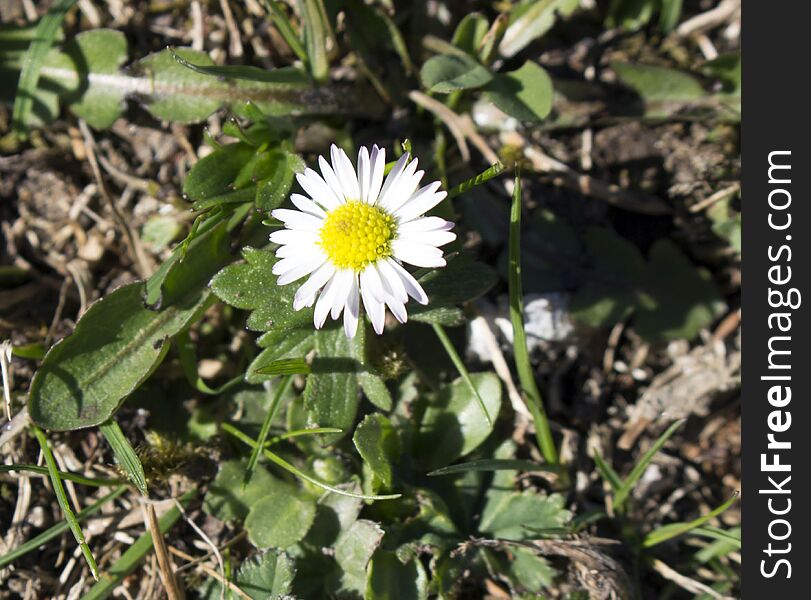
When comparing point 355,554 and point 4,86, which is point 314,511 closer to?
point 355,554

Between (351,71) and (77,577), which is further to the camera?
(351,71)

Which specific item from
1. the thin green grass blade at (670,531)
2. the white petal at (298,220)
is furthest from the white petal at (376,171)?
the thin green grass blade at (670,531)

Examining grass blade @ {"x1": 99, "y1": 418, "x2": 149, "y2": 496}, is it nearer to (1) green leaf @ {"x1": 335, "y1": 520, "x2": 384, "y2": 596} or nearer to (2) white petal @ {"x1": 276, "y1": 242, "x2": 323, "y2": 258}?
(1) green leaf @ {"x1": 335, "y1": 520, "x2": 384, "y2": 596}

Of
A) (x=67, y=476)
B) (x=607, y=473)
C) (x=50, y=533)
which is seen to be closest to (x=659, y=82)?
(x=607, y=473)

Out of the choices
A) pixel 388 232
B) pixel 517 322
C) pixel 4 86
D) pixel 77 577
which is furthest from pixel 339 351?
pixel 4 86

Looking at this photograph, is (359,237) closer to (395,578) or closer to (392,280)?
(392,280)

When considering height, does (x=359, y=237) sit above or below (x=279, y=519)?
above
